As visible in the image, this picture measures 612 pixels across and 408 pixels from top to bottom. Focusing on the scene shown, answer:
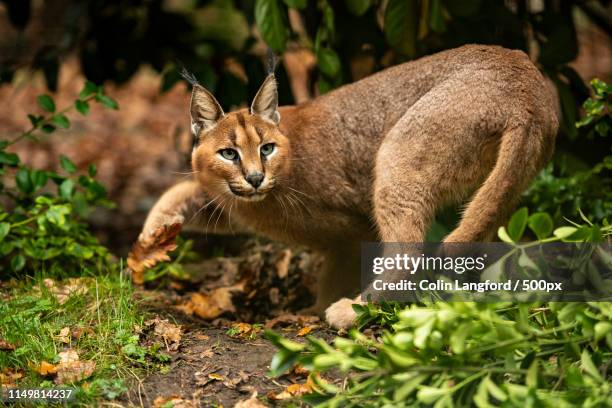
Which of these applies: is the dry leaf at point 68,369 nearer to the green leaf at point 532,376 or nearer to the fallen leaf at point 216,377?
the fallen leaf at point 216,377

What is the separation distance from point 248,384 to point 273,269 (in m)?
2.27

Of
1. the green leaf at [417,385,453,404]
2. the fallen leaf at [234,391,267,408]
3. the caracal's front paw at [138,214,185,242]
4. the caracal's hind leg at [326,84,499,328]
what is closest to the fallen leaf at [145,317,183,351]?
the fallen leaf at [234,391,267,408]

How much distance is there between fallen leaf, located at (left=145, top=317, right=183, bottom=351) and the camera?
167 inches

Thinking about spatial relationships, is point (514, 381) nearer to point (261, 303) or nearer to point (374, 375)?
point (374, 375)

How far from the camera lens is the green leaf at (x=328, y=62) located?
564 centimetres

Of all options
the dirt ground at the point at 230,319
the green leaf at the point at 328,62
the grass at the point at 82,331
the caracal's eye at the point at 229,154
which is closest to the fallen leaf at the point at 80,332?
the grass at the point at 82,331

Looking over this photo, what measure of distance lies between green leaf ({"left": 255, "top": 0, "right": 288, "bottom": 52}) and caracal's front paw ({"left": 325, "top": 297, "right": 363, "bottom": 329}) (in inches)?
78.9

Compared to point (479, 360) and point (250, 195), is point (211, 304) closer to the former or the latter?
point (250, 195)

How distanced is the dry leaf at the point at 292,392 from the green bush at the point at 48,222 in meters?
2.12

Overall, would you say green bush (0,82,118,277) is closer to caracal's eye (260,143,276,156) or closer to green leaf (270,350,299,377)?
caracal's eye (260,143,276,156)

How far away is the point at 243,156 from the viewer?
15.3 ft

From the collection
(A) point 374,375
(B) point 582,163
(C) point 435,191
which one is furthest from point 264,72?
(A) point 374,375

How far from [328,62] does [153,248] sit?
1969 mm

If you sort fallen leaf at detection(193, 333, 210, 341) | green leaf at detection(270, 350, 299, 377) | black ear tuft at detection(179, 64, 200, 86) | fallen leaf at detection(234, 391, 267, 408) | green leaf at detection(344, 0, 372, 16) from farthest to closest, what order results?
1. green leaf at detection(344, 0, 372, 16)
2. black ear tuft at detection(179, 64, 200, 86)
3. fallen leaf at detection(193, 333, 210, 341)
4. fallen leaf at detection(234, 391, 267, 408)
5. green leaf at detection(270, 350, 299, 377)
